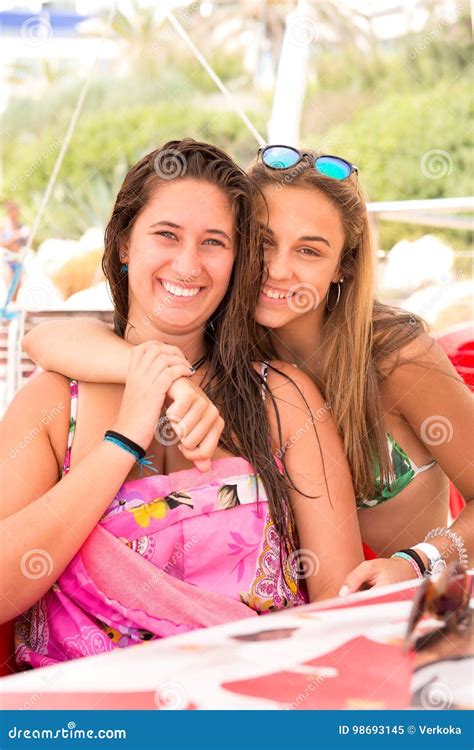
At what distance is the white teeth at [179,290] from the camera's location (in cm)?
168

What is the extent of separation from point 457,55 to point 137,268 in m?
13.2

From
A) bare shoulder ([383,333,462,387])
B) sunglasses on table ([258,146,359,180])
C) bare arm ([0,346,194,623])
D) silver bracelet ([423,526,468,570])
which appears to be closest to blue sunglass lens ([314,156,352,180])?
sunglasses on table ([258,146,359,180])

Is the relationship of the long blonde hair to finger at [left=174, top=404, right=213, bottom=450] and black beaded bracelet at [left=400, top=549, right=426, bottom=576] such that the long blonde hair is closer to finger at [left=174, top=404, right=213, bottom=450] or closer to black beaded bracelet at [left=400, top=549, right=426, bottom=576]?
black beaded bracelet at [left=400, top=549, right=426, bottom=576]

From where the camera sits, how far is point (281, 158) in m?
2.01

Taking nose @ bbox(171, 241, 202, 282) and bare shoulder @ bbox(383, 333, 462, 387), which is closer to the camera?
nose @ bbox(171, 241, 202, 282)

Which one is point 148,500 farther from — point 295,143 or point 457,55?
point 457,55

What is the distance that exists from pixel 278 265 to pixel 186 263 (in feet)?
1.00

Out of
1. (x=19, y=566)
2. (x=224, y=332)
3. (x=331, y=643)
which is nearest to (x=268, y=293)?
(x=224, y=332)

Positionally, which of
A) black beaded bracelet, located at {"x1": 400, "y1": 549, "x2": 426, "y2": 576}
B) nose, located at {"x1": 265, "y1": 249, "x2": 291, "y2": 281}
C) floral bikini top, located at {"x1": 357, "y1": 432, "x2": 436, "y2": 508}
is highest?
nose, located at {"x1": 265, "y1": 249, "x2": 291, "y2": 281}

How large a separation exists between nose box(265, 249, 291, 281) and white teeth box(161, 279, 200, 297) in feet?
0.81

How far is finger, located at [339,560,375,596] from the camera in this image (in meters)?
1.55

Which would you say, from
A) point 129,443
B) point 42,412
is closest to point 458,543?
point 129,443

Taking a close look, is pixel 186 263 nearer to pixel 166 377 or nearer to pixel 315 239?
pixel 166 377

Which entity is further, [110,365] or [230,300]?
[230,300]
